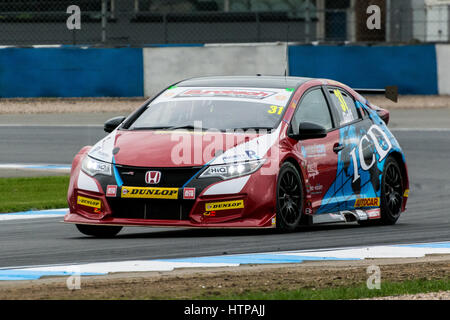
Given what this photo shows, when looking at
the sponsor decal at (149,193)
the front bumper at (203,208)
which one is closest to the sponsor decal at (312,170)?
the front bumper at (203,208)

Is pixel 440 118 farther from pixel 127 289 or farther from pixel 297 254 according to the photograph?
pixel 127 289

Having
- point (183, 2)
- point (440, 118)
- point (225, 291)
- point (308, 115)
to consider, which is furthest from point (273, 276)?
point (183, 2)

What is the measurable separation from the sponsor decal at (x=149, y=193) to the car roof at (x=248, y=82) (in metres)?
1.75

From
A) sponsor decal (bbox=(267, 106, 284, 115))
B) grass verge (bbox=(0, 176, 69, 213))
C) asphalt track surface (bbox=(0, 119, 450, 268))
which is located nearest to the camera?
asphalt track surface (bbox=(0, 119, 450, 268))

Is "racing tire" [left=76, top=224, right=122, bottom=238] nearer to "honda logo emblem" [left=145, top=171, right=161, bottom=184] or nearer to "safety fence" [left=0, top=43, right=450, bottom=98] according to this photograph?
"honda logo emblem" [left=145, top=171, right=161, bottom=184]

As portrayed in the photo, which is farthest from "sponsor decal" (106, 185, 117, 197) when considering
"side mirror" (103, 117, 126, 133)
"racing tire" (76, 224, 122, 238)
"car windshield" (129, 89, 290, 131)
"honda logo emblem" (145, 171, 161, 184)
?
"side mirror" (103, 117, 126, 133)

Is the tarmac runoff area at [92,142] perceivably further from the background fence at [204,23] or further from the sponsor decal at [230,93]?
the sponsor decal at [230,93]

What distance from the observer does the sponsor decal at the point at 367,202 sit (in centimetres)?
1069

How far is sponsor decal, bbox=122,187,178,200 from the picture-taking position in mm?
9047

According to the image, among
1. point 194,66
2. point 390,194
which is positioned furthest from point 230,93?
point 194,66

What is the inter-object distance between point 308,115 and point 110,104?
1448 cm

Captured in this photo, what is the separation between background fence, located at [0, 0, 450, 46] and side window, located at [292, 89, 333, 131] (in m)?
14.0

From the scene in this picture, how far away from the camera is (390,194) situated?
11.1 metres

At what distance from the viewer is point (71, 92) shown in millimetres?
24125
